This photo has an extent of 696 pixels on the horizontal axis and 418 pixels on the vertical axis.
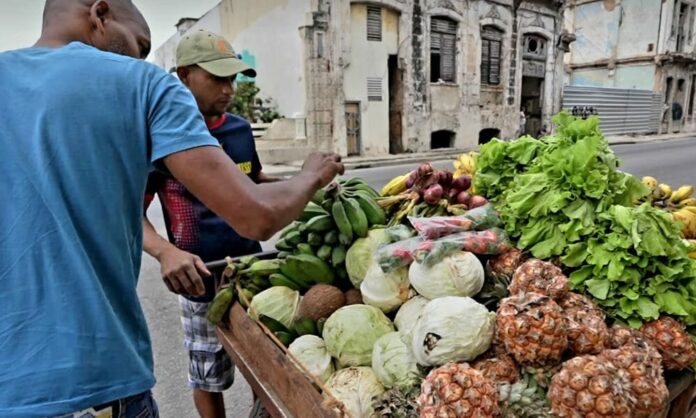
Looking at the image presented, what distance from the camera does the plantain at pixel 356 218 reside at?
212 cm

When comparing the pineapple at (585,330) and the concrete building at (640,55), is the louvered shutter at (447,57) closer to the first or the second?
the concrete building at (640,55)

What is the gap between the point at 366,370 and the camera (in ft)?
5.46

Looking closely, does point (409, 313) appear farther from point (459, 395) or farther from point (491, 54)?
point (491, 54)

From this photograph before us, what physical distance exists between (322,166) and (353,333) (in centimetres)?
65

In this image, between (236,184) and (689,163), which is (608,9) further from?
(236,184)

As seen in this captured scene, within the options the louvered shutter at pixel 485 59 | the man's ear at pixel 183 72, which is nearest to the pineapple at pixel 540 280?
the man's ear at pixel 183 72

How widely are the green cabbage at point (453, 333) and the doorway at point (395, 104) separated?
15.6m

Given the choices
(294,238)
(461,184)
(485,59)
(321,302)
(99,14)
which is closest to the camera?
(99,14)

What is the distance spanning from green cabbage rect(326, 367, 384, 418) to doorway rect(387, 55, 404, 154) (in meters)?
15.6

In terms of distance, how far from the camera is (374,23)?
611 inches

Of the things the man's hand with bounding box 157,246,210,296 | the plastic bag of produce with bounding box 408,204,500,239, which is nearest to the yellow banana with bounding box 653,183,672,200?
the plastic bag of produce with bounding box 408,204,500,239

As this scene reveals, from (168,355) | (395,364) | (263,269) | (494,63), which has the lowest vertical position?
(168,355)

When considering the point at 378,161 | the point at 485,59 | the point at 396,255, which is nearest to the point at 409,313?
the point at 396,255

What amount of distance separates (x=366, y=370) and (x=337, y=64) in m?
14.1
